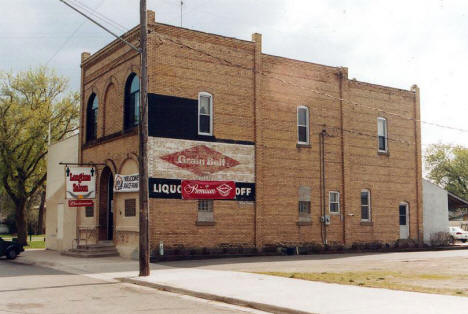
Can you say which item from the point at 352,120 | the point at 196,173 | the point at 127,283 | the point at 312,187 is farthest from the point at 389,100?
the point at 127,283

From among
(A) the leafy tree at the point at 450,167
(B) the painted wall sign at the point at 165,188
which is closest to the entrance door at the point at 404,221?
(B) the painted wall sign at the point at 165,188

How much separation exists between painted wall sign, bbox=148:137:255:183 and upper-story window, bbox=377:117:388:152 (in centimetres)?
965

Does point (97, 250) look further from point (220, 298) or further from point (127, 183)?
point (220, 298)

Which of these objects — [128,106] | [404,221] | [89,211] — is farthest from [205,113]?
[404,221]

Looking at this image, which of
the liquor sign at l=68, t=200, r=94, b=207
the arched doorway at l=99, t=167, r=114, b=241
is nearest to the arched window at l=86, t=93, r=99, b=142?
the arched doorway at l=99, t=167, r=114, b=241

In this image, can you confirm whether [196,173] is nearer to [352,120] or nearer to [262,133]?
[262,133]

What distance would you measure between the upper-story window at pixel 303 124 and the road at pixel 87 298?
14983 millimetres

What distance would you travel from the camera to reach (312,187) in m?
28.9

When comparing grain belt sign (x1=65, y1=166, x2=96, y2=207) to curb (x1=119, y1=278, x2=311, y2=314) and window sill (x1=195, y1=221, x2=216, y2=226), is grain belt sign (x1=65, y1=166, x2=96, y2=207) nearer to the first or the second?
window sill (x1=195, y1=221, x2=216, y2=226)

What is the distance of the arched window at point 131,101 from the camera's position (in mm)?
25906

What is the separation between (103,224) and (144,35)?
522 inches

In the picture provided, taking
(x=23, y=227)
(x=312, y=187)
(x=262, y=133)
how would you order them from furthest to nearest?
1. (x=23, y=227)
2. (x=312, y=187)
3. (x=262, y=133)

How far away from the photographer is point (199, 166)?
25.1 meters

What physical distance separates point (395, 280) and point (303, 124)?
14.8 meters
